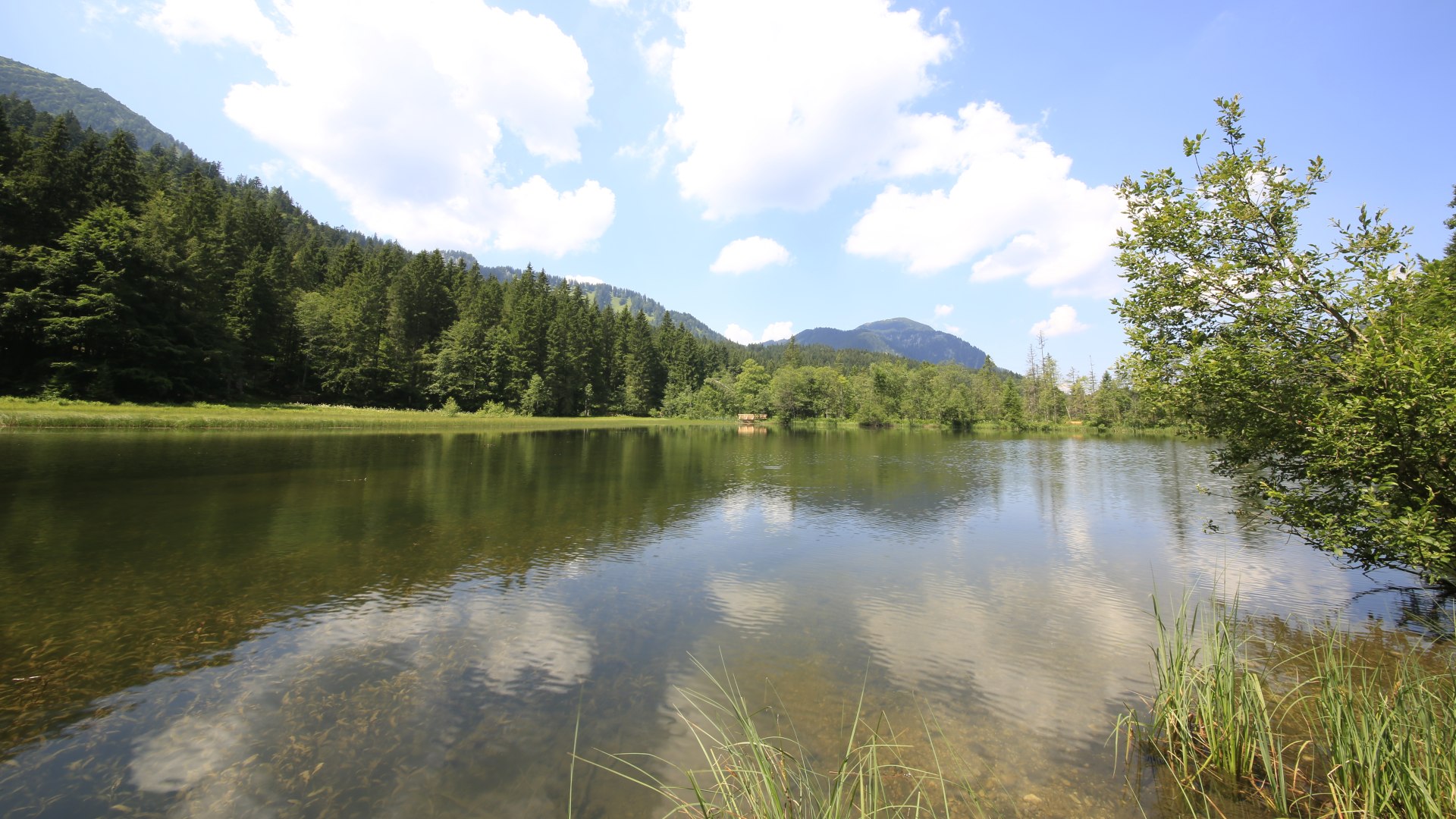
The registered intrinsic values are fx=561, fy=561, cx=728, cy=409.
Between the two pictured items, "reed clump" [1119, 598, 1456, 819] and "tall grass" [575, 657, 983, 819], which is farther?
"tall grass" [575, 657, 983, 819]

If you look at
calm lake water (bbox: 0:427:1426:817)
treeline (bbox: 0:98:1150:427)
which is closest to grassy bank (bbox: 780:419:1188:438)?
treeline (bbox: 0:98:1150:427)

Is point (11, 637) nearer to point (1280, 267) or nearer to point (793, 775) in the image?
point (793, 775)

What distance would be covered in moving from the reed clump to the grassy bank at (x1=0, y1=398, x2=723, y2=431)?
177 ft

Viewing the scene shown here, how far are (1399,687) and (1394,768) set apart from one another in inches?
40.0

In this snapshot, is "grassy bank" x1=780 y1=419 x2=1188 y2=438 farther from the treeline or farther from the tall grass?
the tall grass

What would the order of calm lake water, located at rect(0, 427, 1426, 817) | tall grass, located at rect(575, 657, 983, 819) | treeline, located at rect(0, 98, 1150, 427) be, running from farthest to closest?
treeline, located at rect(0, 98, 1150, 427)
calm lake water, located at rect(0, 427, 1426, 817)
tall grass, located at rect(575, 657, 983, 819)

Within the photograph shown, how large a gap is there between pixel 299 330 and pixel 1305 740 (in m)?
85.1

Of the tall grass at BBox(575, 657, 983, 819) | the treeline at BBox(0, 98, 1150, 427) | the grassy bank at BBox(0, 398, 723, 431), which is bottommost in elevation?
the tall grass at BBox(575, 657, 983, 819)

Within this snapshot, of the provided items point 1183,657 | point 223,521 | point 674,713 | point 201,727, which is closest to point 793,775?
point 674,713

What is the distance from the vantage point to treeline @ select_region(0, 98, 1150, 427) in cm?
4316

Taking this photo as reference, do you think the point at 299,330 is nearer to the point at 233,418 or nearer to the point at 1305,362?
the point at 233,418

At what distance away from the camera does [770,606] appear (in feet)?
36.3

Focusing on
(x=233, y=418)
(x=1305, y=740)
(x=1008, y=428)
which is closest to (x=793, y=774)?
(x=1305, y=740)

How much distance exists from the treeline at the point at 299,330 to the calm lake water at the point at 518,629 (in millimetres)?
31973
